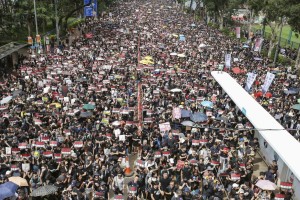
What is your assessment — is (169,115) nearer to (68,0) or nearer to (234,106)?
(234,106)

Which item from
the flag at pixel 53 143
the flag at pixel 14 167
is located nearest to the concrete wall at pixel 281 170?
the flag at pixel 53 143

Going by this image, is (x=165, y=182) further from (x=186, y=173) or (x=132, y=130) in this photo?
(x=132, y=130)

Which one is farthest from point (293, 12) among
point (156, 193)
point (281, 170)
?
point (156, 193)

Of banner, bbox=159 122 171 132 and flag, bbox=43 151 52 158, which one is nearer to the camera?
flag, bbox=43 151 52 158

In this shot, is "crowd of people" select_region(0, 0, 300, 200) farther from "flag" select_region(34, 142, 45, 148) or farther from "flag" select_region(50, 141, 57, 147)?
"flag" select_region(50, 141, 57, 147)

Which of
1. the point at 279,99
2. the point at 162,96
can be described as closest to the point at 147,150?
the point at 162,96

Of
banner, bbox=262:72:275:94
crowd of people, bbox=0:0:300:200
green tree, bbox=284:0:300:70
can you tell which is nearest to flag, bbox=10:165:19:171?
crowd of people, bbox=0:0:300:200
